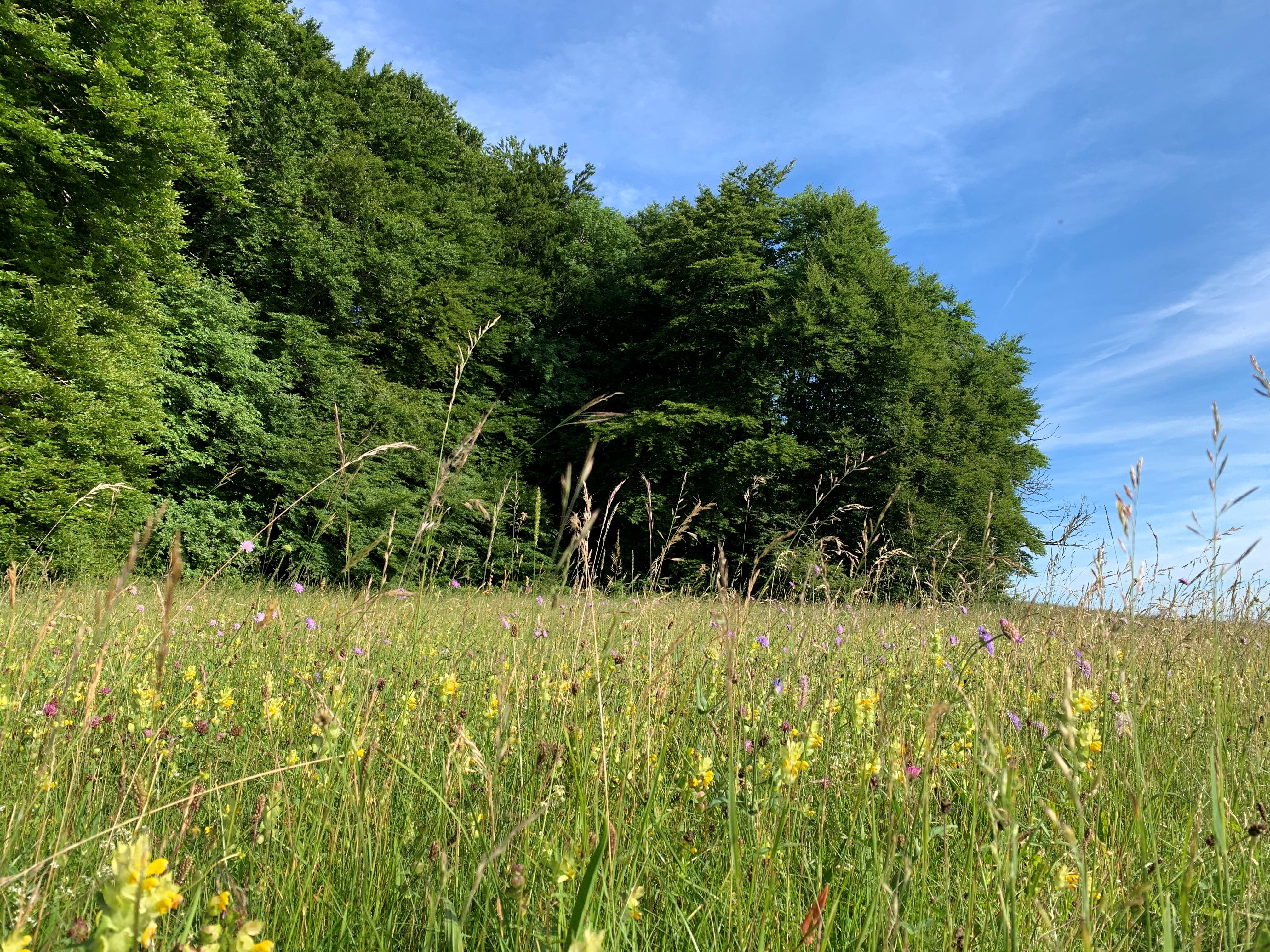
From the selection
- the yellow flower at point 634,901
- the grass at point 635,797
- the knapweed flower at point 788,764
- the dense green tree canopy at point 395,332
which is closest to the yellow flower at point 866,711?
the grass at point 635,797

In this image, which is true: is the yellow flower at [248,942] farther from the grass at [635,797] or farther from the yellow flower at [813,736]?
the yellow flower at [813,736]

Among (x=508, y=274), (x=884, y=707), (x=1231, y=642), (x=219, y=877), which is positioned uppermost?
(x=508, y=274)

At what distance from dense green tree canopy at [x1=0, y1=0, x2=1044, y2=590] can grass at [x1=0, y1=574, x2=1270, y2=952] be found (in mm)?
5792

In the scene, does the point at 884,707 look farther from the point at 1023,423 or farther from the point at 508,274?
the point at 1023,423

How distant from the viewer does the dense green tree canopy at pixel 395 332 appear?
35.9 ft

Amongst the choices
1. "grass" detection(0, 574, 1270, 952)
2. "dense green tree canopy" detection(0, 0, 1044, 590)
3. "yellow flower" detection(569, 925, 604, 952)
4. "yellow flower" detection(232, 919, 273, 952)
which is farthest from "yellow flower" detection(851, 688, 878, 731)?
"dense green tree canopy" detection(0, 0, 1044, 590)

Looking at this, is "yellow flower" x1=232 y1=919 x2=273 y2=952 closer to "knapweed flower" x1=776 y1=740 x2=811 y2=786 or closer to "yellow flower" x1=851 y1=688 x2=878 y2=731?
"knapweed flower" x1=776 y1=740 x2=811 y2=786

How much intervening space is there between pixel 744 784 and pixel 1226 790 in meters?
1.72

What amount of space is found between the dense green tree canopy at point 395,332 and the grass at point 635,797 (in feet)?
19.0

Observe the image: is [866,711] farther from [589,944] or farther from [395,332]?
[395,332]

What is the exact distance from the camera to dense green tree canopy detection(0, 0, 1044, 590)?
10930mm

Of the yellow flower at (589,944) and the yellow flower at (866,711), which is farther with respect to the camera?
the yellow flower at (866,711)

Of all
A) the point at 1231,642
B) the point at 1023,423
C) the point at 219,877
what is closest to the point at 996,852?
the point at 219,877

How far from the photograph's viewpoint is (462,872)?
139 cm
